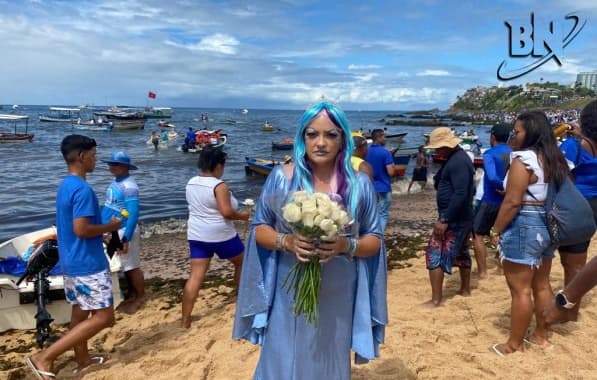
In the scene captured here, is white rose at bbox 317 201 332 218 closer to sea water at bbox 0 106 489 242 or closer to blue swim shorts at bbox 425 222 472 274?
blue swim shorts at bbox 425 222 472 274

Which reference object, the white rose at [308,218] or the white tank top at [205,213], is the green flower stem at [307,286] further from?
the white tank top at [205,213]

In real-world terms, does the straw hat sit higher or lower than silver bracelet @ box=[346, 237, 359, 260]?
higher

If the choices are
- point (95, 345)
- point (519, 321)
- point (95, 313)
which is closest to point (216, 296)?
point (95, 345)

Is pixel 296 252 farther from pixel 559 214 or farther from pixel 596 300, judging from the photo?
pixel 596 300

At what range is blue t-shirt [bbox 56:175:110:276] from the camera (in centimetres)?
354

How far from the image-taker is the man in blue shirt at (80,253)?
3549 millimetres

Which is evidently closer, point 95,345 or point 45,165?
point 95,345

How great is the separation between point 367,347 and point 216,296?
421 cm

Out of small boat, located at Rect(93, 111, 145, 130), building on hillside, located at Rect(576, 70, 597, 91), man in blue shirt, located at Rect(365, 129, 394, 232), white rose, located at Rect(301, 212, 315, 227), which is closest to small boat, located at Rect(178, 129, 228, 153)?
small boat, located at Rect(93, 111, 145, 130)

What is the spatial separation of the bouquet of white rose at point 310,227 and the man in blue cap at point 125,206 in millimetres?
3276

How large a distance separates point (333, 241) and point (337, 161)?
0.50 metres

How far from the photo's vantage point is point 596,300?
5152 mm

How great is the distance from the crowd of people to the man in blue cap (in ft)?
→ 0.05

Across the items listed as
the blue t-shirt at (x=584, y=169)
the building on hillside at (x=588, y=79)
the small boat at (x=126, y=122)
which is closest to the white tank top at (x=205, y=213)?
the blue t-shirt at (x=584, y=169)
